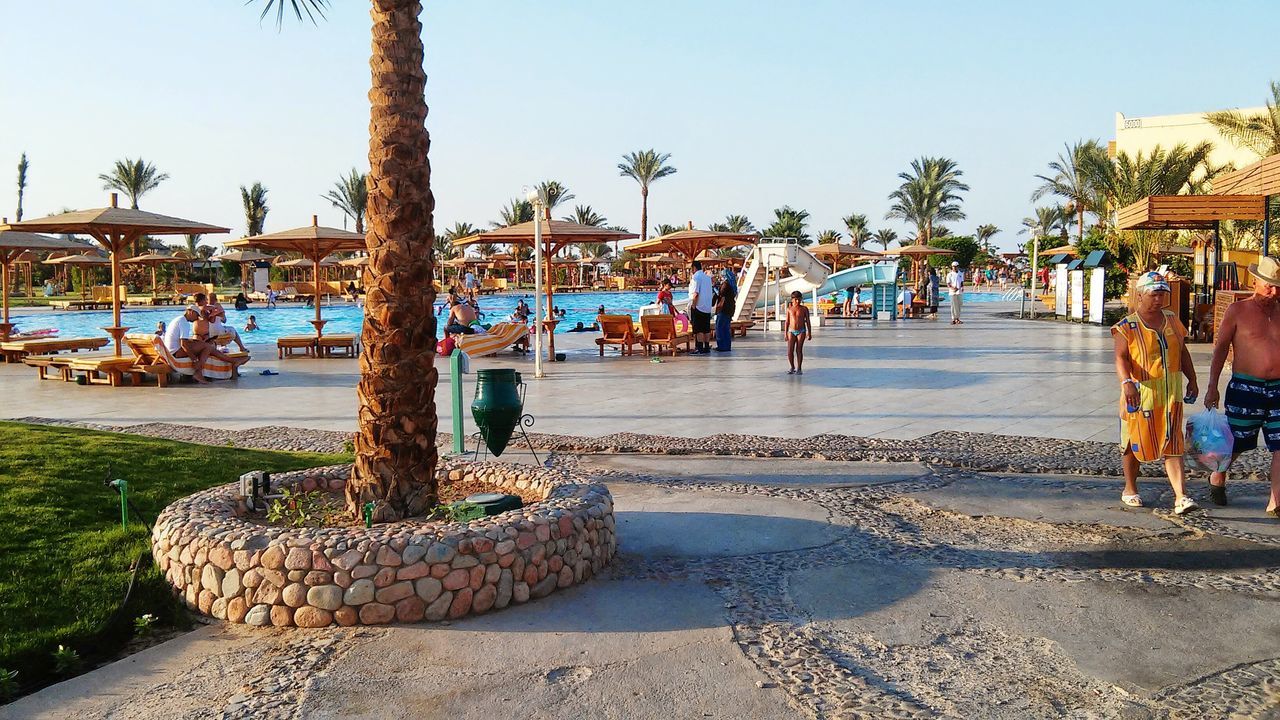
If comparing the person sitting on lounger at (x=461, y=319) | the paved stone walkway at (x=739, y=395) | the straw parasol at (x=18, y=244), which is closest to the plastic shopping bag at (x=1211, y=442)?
the paved stone walkway at (x=739, y=395)

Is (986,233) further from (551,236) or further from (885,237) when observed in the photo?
(551,236)

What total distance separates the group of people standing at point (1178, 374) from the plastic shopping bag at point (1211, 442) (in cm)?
8

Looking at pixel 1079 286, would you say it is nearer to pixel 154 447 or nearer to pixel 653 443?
pixel 653 443

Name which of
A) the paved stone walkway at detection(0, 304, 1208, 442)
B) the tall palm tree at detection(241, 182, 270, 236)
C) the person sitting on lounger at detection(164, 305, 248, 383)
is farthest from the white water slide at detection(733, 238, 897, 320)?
the tall palm tree at detection(241, 182, 270, 236)

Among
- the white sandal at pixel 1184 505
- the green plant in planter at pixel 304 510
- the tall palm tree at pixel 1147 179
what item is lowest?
the white sandal at pixel 1184 505

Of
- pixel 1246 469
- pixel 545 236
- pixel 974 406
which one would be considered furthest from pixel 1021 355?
pixel 1246 469

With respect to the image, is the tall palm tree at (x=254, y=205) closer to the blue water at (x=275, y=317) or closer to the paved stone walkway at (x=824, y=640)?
the blue water at (x=275, y=317)

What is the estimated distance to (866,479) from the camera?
702cm

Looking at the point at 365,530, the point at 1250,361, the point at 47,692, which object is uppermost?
the point at 1250,361

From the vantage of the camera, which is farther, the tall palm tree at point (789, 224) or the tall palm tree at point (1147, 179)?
the tall palm tree at point (789, 224)

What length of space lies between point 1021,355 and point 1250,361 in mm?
10622

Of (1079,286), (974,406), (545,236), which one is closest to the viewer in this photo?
(974,406)

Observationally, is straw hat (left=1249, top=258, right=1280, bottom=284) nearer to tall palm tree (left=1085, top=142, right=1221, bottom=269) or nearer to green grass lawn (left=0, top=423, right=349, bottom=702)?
green grass lawn (left=0, top=423, right=349, bottom=702)

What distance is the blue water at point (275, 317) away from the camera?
29.9 m
